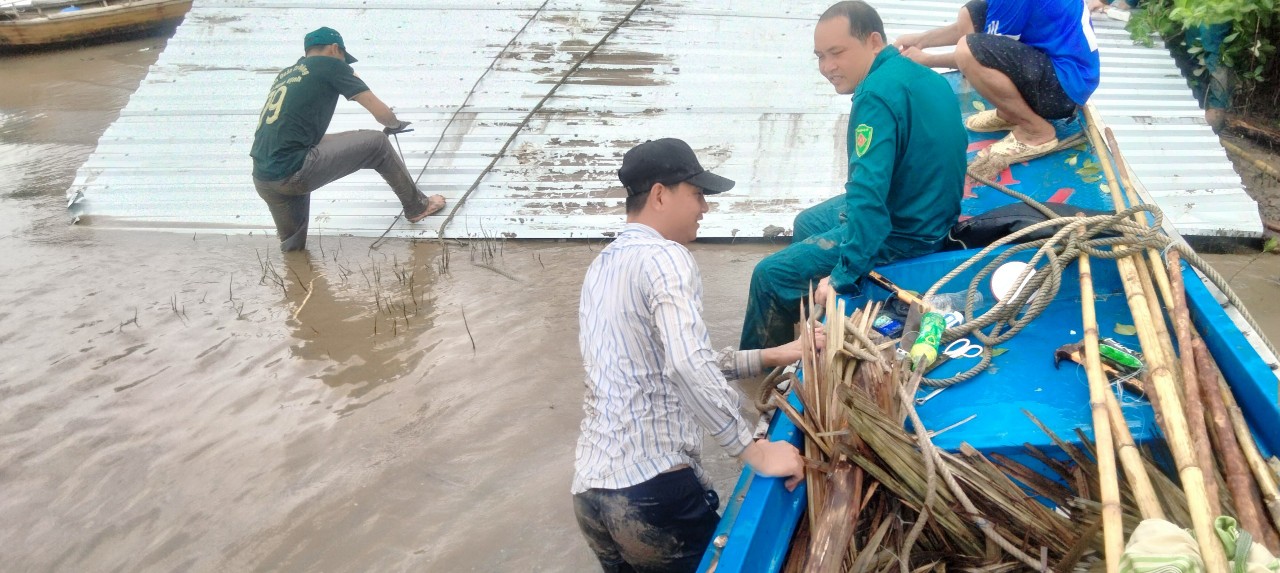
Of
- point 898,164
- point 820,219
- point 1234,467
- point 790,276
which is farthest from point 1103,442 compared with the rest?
point 820,219

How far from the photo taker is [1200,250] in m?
5.47

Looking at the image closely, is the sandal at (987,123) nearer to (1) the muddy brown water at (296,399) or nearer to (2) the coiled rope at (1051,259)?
(1) the muddy brown water at (296,399)

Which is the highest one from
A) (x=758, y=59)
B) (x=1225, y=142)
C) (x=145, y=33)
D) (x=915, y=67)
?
(x=915, y=67)

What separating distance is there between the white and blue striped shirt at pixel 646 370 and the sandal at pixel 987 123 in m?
3.15

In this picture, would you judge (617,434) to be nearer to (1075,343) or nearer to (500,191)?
(1075,343)

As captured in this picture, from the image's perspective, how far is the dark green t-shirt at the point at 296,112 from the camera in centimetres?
606

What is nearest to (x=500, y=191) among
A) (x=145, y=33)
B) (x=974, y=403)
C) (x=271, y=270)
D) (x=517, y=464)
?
(x=271, y=270)

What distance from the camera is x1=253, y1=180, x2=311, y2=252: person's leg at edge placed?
20.5ft

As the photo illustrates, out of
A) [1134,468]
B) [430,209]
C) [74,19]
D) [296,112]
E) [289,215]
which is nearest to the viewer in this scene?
[1134,468]

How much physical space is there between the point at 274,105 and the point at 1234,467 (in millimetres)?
5732

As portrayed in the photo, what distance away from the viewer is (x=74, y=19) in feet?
47.9

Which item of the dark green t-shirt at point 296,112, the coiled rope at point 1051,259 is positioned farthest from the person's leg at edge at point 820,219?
the dark green t-shirt at point 296,112

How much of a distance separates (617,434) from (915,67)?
2030 millimetres

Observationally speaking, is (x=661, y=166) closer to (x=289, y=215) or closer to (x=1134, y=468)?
(x=1134, y=468)
